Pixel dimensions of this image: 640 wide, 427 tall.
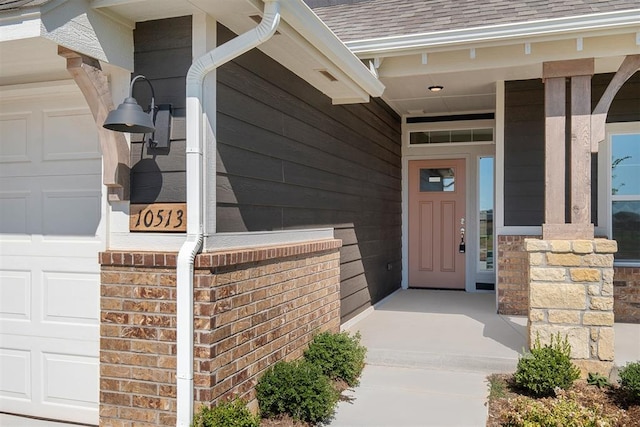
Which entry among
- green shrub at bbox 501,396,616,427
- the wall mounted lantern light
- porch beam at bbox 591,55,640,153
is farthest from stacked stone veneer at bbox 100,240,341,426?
porch beam at bbox 591,55,640,153

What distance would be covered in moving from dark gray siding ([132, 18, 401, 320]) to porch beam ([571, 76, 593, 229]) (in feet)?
7.03

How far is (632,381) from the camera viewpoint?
3.46 meters

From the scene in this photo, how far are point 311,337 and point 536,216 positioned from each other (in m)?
3.11

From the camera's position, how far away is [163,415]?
2885 millimetres

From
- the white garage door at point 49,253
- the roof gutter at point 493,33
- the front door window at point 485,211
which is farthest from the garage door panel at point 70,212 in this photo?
the front door window at point 485,211

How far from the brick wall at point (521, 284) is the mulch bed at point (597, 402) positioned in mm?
1841

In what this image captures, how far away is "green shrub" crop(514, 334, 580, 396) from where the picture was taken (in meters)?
3.66

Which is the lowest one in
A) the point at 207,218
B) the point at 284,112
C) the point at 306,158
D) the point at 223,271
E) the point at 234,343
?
the point at 234,343

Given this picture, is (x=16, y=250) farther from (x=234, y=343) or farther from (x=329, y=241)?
(x=329, y=241)

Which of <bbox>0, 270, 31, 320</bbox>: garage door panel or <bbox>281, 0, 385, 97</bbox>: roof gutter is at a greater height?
<bbox>281, 0, 385, 97</bbox>: roof gutter

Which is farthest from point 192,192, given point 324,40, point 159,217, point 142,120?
point 324,40

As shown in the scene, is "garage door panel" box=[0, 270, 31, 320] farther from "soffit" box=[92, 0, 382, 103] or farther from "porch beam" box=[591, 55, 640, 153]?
"porch beam" box=[591, 55, 640, 153]

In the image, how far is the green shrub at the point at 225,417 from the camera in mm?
2680

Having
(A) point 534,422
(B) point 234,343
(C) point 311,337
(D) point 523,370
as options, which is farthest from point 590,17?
(B) point 234,343
